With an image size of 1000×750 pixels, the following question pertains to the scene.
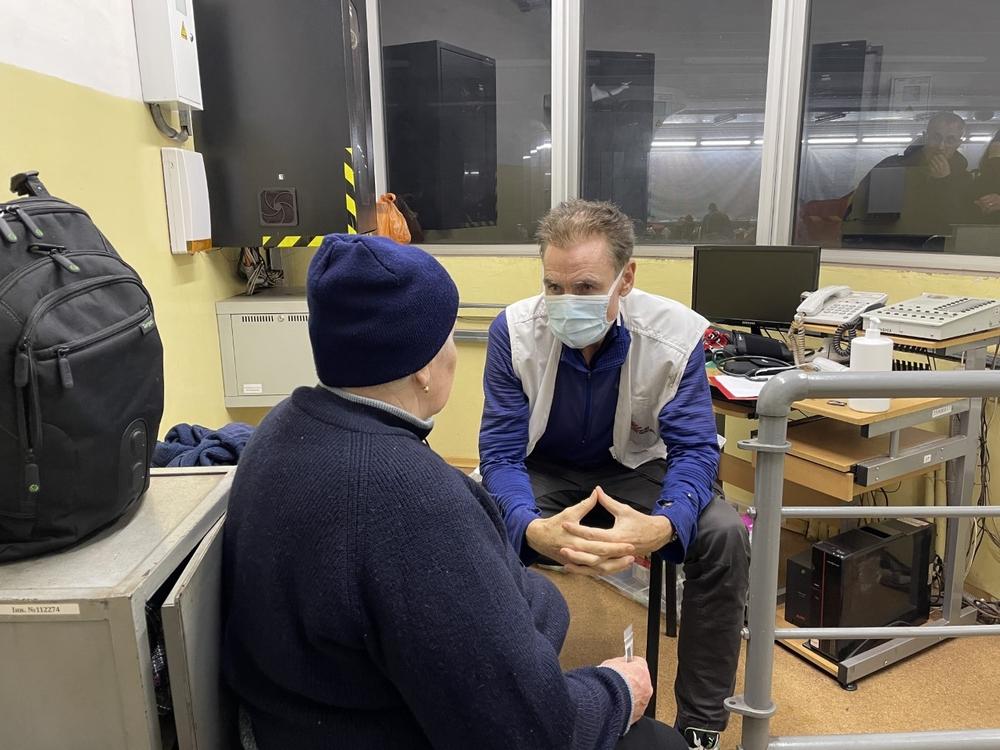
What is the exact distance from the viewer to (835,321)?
2223 mm

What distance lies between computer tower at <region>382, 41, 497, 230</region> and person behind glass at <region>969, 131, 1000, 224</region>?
6.32ft

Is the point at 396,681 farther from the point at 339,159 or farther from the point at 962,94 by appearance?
the point at 962,94

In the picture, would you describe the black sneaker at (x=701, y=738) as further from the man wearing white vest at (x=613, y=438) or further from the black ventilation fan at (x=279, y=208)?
the black ventilation fan at (x=279, y=208)

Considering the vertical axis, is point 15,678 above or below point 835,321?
below

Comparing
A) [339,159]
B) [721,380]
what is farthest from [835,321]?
[339,159]

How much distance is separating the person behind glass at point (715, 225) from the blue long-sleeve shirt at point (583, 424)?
1.50 metres

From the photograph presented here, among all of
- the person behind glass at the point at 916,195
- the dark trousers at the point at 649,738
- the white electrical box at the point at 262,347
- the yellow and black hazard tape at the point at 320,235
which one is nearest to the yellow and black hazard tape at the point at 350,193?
the yellow and black hazard tape at the point at 320,235

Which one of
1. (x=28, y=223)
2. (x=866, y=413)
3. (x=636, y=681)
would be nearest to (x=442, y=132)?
(x=866, y=413)

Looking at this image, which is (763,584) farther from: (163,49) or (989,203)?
(163,49)

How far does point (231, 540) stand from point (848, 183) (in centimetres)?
266

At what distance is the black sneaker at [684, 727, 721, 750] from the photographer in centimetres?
165

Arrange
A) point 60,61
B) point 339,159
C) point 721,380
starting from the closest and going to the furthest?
1. point 60,61
2. point 721,380
3. point 339,159

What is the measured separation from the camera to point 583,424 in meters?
1.88

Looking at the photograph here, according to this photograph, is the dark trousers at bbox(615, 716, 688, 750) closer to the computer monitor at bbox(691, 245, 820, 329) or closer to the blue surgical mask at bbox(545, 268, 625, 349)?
the blue surgical mask at bbox(545, 268, 625, 349)
